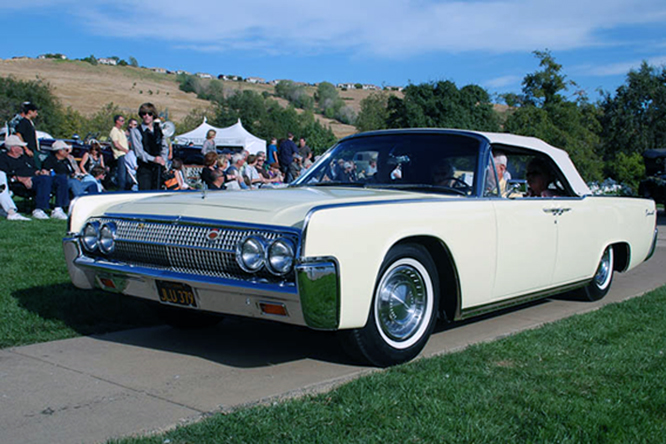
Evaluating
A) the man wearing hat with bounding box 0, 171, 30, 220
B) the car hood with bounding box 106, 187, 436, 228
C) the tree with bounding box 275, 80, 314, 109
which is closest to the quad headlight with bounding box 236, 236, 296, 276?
the car hood with bounding box 106, 187, 436, 228

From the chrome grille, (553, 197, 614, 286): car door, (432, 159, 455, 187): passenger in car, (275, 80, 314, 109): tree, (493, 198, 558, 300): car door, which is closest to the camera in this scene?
the chrome grille

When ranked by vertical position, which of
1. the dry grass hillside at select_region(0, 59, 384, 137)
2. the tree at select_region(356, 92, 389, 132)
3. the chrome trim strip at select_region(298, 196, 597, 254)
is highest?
the dry grass hillside at select_region(0, 59, 384, 137)

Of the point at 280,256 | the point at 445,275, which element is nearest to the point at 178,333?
the point at 280,256

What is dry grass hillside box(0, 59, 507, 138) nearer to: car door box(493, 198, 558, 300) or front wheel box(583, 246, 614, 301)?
front wheel box(583, 246, 614, 301)

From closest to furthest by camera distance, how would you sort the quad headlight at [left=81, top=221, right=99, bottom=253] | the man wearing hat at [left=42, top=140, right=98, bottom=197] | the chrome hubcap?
the chrome hubcap < the quad headlight at [left=81, top=221, right=99, bottom=253] < the man wearing hat at [left=42, top=140, right=98, bottom=197]

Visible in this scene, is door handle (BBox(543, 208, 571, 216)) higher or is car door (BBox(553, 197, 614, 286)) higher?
door handle (BBox(543, 208, 571, 216))

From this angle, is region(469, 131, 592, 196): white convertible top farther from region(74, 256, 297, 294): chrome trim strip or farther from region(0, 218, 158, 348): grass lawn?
region(0, 218, 158, 348): grass lawn

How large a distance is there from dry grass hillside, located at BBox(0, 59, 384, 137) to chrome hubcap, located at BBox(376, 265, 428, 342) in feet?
262

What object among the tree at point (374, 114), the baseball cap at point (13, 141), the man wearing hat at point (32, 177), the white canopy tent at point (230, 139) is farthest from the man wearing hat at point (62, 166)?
the tree at point (374, 114)

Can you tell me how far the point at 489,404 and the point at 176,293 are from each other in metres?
1.86

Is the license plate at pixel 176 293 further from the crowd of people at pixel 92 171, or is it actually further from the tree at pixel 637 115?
the tree at pixel 637 115

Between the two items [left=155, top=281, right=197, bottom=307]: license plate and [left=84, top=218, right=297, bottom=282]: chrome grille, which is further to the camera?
[left=155, top=281, right=197, bottom=307]: license plate

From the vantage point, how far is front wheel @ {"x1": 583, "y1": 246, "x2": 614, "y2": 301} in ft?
21.5

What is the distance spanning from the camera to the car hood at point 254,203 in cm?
389
